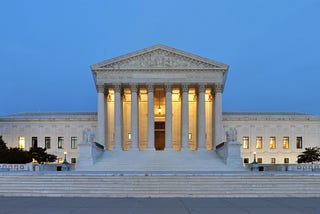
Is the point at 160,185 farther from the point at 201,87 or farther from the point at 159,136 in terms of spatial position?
the point at 159,136

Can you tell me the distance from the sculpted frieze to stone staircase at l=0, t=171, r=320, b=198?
33519 millimetres

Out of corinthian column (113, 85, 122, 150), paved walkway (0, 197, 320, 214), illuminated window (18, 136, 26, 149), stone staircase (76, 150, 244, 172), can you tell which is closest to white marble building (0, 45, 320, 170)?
corinthian column (113, 85, 122, 150)

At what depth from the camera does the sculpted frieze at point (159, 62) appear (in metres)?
59.2

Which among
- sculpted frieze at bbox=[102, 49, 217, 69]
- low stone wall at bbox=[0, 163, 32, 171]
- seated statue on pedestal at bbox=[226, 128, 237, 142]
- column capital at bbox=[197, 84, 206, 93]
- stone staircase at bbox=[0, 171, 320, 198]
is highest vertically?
sculpted frieze at bbox=[102, 49, 217, 69]

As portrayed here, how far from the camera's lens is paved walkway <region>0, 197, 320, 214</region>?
1852 cm

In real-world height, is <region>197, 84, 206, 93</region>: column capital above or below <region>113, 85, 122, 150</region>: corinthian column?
above

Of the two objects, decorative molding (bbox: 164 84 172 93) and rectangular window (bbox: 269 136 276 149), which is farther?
rectangular window (bbox: 269 136 276 149)

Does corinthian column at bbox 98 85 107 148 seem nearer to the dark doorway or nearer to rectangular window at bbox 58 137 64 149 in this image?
the dark doorway

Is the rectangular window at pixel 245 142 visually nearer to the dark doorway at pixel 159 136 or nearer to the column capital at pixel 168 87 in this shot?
the dark doorway at pixel 159 136

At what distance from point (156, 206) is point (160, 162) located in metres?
28.5

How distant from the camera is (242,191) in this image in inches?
1013

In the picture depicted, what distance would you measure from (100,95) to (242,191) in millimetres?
37501

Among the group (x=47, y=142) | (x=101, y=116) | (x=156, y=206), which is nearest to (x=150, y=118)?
(x=101, y=116)

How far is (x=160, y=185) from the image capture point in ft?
85.9
